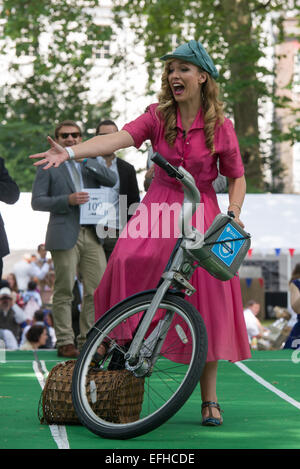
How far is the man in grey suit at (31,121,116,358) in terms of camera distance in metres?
9.43

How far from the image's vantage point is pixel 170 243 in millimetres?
5477

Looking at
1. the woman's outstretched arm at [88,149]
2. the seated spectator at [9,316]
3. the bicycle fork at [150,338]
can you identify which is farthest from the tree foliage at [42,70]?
the bicycle fork at [150,338]

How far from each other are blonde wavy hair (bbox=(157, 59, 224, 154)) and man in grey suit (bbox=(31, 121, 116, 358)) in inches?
148

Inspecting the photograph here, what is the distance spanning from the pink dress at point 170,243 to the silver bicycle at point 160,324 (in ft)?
1.01

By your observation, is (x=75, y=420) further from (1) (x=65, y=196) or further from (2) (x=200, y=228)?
(1) (x=65, y=196)

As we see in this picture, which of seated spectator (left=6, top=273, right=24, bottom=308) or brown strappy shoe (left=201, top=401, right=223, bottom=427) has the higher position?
brown strappy shoe (left=201, top=401, right=223, bottom=427)

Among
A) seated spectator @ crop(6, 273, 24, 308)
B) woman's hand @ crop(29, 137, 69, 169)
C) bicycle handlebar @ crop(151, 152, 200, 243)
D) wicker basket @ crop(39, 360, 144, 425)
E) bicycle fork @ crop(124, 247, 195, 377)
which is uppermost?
woman's hand @ crop(29, 137, 69, 169)

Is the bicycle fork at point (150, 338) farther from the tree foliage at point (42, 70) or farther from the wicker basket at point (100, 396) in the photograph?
the tree foliage at point (42, 70)

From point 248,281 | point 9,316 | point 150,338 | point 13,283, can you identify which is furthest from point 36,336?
point 248,281

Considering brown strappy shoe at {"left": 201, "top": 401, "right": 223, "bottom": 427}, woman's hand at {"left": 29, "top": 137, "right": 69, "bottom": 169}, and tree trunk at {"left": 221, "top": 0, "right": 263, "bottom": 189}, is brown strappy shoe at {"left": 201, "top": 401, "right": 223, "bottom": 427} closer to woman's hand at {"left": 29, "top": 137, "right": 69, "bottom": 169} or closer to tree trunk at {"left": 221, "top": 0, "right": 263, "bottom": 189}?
woman's hand at {"left": 29, "top": 137, "right": 69, "bottom": 169}

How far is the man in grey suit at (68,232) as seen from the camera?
30.9 ft

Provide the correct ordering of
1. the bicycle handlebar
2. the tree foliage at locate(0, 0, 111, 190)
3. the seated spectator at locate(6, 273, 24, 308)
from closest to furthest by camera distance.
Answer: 1. the bicycle handlebar
2. the seated spectator at locate(6, 273, 24, 308)
3. the tree foliage at locate(0, 0, 111, 190)

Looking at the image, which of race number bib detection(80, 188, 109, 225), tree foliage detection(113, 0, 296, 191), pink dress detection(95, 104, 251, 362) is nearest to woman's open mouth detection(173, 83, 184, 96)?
pink dress detection(95, 104, 251, 362)
